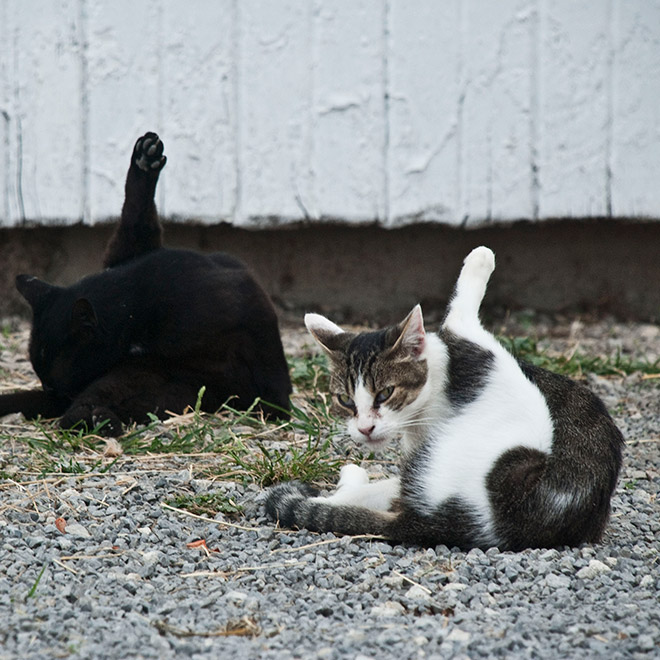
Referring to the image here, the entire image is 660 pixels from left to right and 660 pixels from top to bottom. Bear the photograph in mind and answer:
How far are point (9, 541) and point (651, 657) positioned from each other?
4.53 feet

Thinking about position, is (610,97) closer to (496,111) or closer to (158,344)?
(496,111)

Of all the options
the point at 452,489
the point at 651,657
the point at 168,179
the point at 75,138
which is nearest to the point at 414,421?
the point at 452,489

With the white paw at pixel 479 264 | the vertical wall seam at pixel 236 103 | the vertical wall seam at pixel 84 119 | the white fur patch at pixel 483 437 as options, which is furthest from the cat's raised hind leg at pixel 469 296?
the vertical wall seam at pixel 84 119

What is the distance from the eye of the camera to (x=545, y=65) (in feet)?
15.1

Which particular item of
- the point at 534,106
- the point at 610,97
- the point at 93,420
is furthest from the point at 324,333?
the point at 610,97

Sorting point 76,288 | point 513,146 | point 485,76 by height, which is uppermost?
point 485,76

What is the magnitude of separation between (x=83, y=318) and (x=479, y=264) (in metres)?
1.44

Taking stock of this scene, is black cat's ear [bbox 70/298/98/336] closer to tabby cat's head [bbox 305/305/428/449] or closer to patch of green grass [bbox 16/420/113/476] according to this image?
patch of green grass [bbox 16/420/113/476]

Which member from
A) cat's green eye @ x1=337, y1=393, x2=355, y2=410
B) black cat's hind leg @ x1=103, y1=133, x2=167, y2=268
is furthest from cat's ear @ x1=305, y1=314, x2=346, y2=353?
black cat's hind leg @ x1=103, y1=133, x2=167, y2=268

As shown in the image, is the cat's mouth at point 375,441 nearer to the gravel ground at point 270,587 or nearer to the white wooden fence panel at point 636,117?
the gravel ground at point 270,587

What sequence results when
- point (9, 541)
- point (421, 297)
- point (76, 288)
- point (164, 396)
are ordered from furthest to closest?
1. point (421, 297)
2. point (76, 288)
3. point (164, 396)
4. point (9, 541)

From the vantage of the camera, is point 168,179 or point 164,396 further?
point 168,179

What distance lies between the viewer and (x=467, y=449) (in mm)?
2094

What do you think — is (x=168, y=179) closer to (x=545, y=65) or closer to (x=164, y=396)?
(x=164, y=396)
